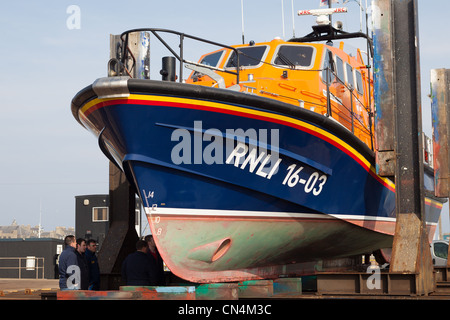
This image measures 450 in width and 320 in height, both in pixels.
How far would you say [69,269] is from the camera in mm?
5801

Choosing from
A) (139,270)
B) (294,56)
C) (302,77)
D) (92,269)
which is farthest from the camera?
(294,56)

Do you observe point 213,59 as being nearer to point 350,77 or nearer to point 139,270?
point 350,77

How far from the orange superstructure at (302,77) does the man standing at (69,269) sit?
2440 mm

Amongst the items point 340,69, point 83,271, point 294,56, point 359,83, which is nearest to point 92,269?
point 83,271

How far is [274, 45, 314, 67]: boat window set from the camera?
300 inches

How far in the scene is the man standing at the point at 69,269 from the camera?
5.78 meters

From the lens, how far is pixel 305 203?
6250 mm

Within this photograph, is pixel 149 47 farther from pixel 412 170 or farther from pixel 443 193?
pixel 443 193

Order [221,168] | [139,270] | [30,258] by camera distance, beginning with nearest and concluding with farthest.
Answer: [221,168]
[139,270]
[30,258]

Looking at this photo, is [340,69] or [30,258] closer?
[340,69]

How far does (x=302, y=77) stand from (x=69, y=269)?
3.59m

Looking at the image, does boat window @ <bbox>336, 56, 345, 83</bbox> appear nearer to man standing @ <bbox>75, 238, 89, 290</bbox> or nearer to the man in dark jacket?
the man in dark jacket

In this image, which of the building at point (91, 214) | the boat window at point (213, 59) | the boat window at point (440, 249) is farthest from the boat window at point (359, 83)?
the building at point (91, 214)
